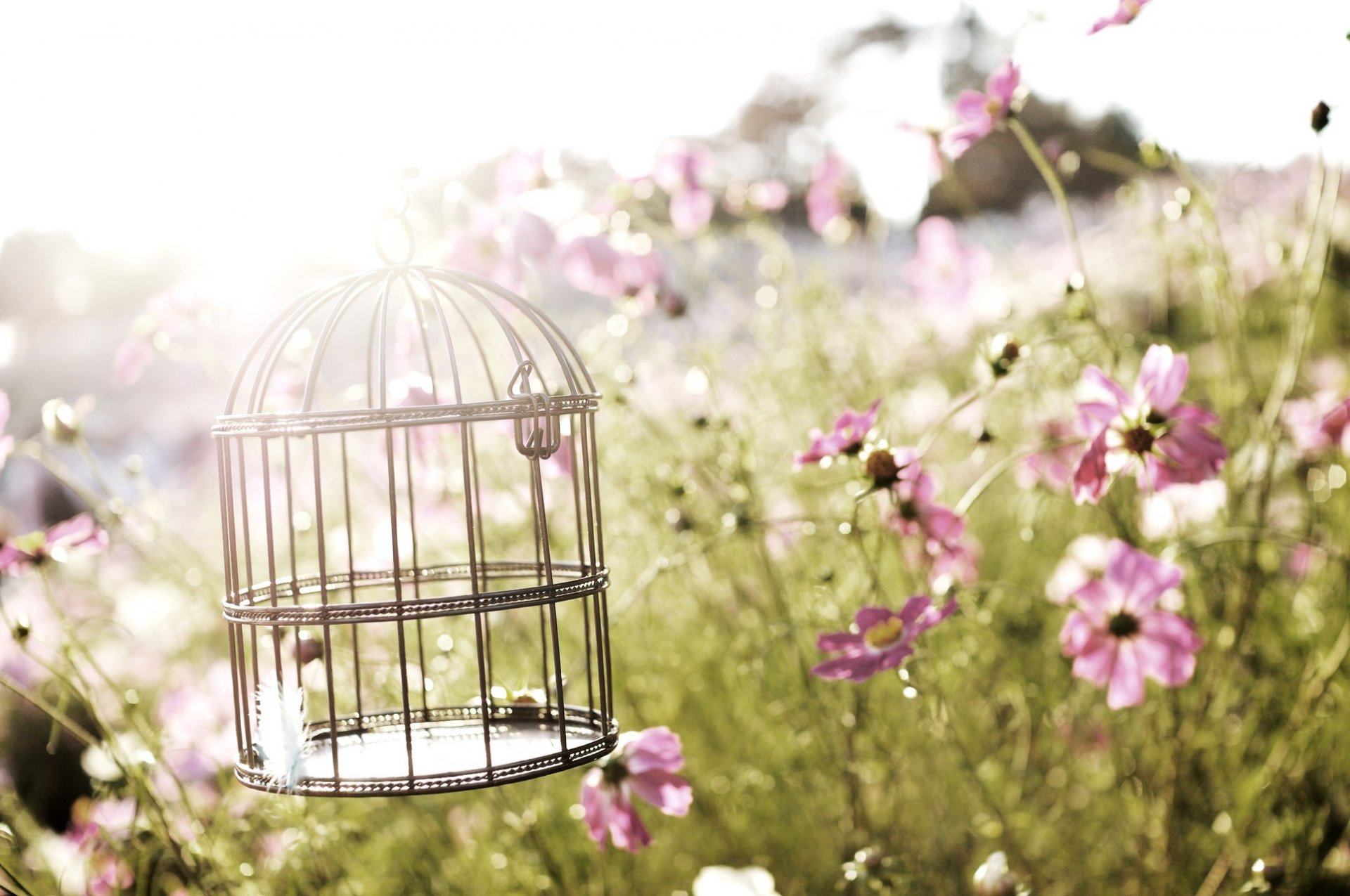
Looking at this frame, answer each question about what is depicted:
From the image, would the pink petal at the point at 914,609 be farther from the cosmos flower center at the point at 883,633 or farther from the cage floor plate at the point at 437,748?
the cage floor plate at the point at 437,748

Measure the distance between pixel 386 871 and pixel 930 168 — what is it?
45.3 inches

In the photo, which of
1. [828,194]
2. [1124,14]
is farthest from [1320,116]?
[828,194]

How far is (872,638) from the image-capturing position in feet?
3.08

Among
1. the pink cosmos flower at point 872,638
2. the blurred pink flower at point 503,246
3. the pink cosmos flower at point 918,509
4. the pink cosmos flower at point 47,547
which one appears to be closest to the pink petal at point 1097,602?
the pink cosmos flower at point 918,509

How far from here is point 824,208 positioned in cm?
194

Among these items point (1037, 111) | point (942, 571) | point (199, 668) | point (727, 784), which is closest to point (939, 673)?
point (942, 571)

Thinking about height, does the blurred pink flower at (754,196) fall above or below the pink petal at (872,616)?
above

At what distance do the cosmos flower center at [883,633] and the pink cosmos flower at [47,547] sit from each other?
2.34 feet

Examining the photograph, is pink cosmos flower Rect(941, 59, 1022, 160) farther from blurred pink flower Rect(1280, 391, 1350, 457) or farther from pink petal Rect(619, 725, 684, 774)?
pink petal Rect(619, 725, 684, 774)

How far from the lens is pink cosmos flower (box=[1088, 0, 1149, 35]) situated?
957 millimetres

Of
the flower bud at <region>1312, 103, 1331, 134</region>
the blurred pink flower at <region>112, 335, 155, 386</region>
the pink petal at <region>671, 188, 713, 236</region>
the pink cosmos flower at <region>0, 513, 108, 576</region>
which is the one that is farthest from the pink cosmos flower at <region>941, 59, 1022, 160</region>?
the blurred pink flower at <region>112, 335, 155, 386</region>

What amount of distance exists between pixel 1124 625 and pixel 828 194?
1.04m

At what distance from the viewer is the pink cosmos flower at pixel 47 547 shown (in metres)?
1.03

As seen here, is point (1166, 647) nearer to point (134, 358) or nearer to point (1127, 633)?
point (1127, 633)
